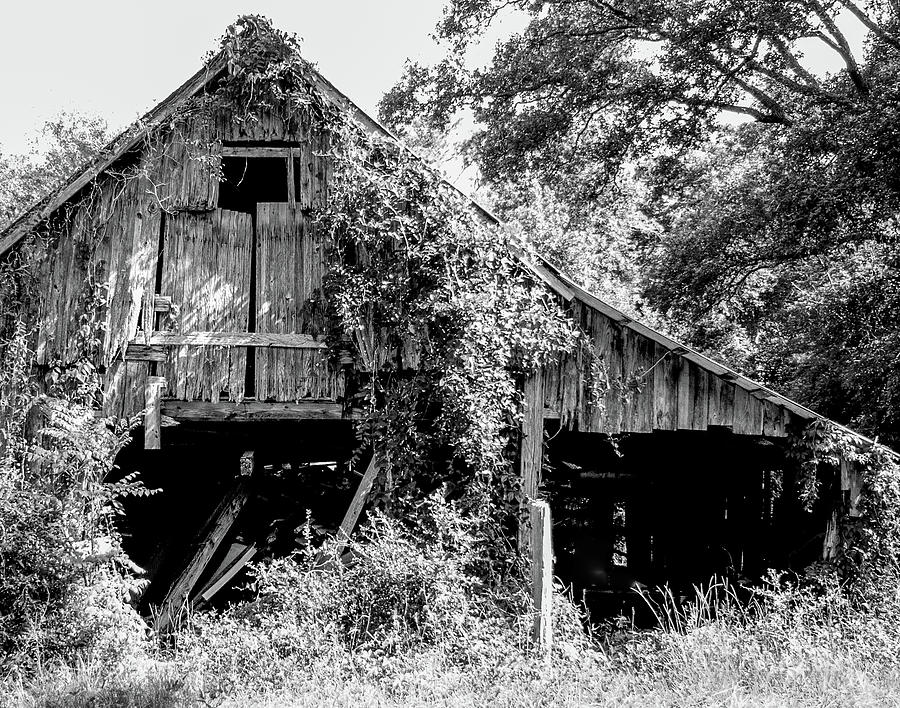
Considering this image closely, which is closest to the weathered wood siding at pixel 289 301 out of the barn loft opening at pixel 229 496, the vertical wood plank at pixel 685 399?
the barn loft opening at pixel 229 496

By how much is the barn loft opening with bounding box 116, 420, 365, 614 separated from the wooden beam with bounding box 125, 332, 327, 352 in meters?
1.17

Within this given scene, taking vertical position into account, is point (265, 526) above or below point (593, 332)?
below

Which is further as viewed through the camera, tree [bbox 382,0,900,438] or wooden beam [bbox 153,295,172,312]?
tree [bbox 382,0,900,438]

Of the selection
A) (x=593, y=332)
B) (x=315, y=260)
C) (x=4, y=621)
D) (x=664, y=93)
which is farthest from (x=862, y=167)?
(x=4, y=621)

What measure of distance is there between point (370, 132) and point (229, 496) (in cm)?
496

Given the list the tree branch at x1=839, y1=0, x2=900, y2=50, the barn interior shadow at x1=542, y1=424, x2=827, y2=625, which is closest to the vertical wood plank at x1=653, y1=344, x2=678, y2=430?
the barn interior shadow at x1=542, y1=424, x2=827, y2=625

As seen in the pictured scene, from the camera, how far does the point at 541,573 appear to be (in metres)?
8.30

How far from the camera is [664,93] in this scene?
670 inches

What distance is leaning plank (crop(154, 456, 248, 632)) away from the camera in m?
9.66

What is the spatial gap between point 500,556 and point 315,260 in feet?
12.5

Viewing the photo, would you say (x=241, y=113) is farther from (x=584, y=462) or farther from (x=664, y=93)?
(x=664, y=93)

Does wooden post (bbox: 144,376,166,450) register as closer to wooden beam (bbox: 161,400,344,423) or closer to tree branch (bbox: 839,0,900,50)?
wooden beam (bbox: 161,400,344,423)

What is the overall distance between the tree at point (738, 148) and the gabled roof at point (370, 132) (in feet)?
20.8

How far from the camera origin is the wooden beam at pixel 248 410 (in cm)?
890
